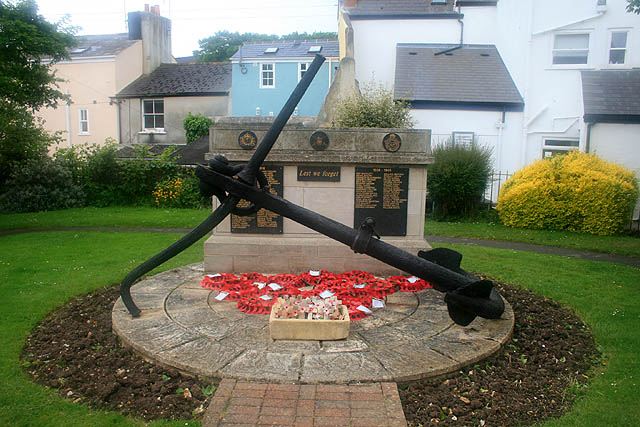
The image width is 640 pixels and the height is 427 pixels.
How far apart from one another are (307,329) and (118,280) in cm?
442

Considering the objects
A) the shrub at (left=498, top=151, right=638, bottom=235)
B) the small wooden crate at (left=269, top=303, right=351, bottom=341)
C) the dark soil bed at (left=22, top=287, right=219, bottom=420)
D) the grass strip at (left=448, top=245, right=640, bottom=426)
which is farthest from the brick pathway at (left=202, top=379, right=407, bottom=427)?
the shrub at (left=498, top=151, right=638, bottom=235)

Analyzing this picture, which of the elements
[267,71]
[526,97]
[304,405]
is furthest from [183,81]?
[304,405]

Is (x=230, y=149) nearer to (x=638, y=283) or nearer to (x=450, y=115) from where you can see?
(x=638, y=283)

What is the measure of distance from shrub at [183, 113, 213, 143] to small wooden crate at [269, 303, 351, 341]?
74.1ft

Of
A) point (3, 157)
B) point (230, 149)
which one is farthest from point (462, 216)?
point (3, 157)

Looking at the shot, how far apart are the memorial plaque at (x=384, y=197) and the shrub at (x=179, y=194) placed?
37.3 ft

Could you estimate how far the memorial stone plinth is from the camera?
7504 millimetres

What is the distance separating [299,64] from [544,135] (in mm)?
14561

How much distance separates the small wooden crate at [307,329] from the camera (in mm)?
5191

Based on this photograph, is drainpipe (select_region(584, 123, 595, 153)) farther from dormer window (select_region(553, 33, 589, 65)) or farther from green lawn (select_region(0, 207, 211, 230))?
green lawn (select_region(0, 207, 211, 230))

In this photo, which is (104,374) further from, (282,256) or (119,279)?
(119,279)

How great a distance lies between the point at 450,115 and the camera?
1839 cm

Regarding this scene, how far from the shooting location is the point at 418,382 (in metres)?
4.54

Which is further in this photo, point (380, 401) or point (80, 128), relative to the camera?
point (80, 128)
